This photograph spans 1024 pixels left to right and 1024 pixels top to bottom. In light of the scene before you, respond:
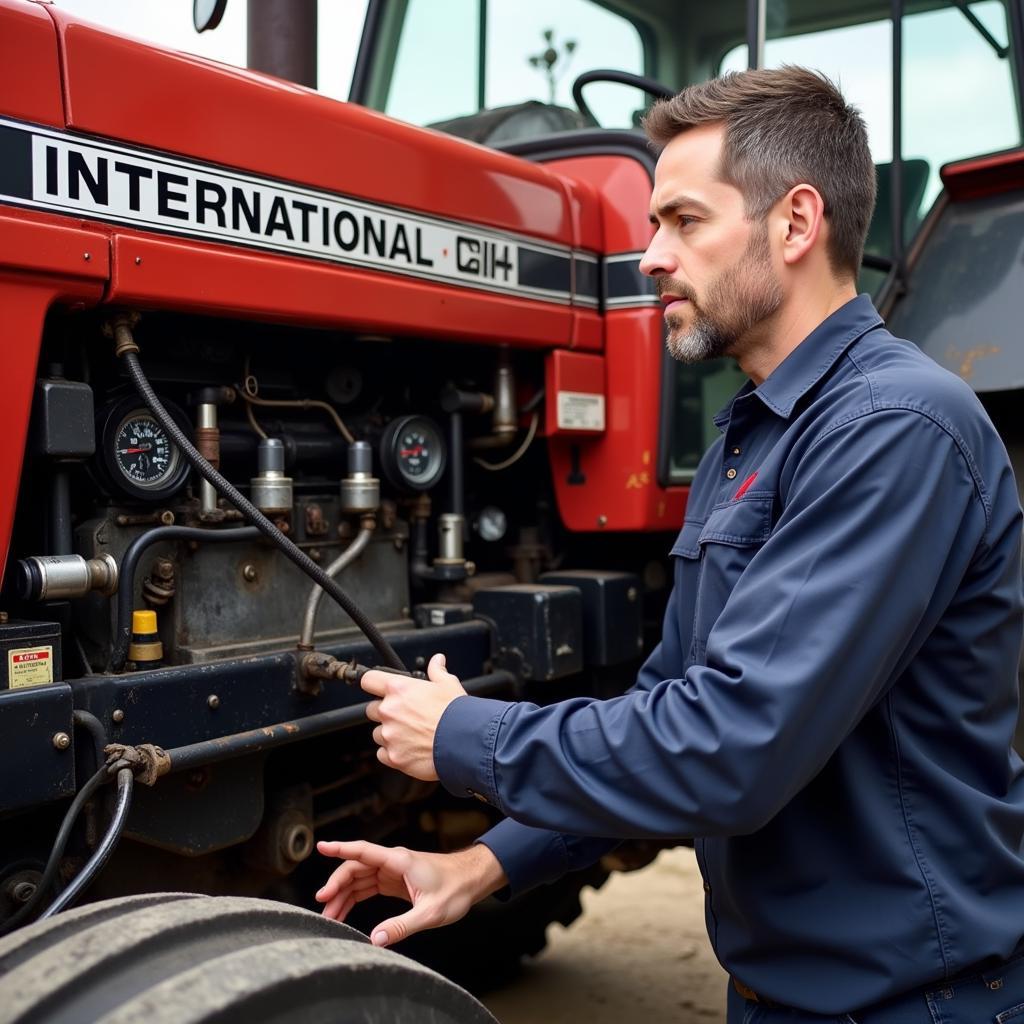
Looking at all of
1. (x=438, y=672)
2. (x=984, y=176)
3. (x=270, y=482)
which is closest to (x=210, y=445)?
(x=270, y=482)

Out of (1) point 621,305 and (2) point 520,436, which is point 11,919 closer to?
(2) point 520,436

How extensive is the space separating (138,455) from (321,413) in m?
0.43

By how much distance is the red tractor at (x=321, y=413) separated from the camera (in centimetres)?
153

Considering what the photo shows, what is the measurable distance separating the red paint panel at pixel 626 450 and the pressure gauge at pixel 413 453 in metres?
0.30

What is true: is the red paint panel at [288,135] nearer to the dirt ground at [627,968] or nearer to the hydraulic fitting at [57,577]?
the hydraulic fitting at [57,577]

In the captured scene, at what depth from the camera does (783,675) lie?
1181mm

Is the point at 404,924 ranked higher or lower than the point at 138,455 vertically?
lower

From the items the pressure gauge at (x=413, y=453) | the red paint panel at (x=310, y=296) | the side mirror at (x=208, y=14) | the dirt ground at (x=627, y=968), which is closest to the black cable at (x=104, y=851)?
the red paint panel at (x=310, y=296)

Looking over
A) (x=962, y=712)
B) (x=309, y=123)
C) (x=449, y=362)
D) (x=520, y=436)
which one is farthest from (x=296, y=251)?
(x=962, y=712)

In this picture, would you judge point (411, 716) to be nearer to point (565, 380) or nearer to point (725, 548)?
point (725, 548)

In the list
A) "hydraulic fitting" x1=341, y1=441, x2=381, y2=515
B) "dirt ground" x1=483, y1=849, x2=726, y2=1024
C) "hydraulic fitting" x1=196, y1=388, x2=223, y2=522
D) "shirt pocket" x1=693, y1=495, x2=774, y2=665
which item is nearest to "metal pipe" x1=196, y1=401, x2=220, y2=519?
"hydraulic fitting" x1=196, y1=388, x2=223, y2=522

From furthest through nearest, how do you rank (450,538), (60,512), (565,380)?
(565,380) → (450,538) → (60,512)

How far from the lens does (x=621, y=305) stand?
7.96 feet

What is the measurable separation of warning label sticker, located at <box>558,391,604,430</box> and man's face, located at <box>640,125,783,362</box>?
2.48 feet
